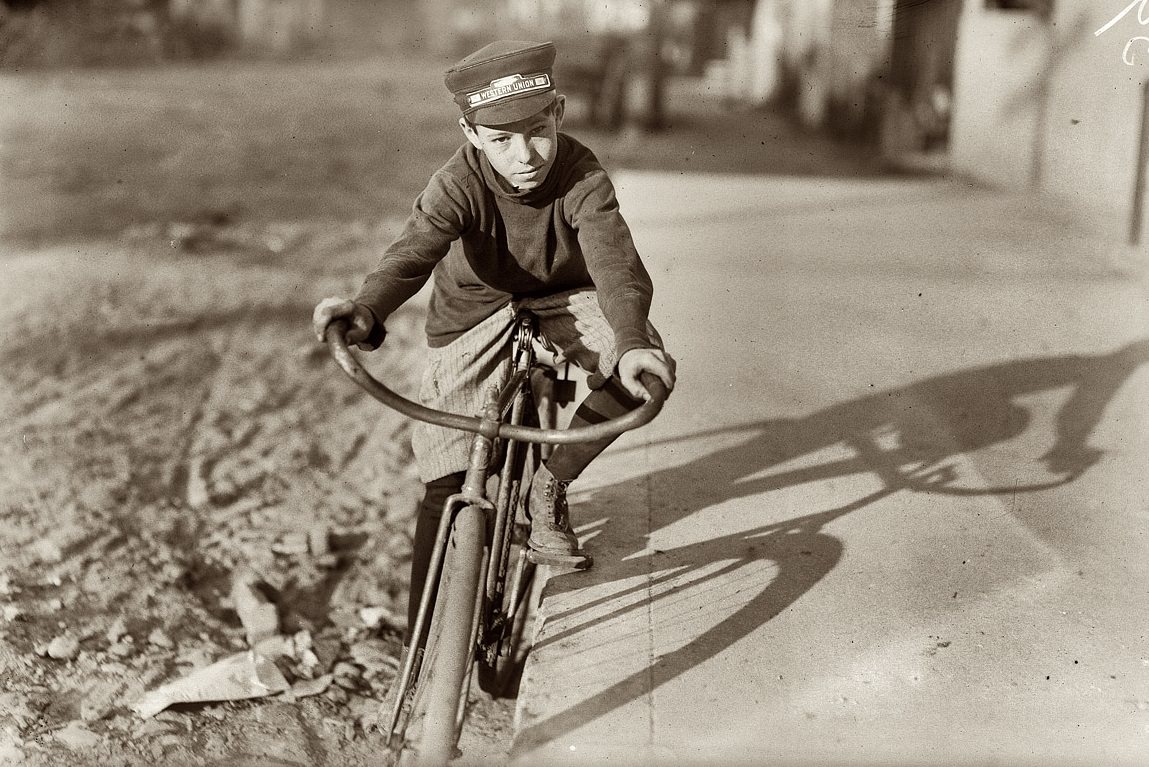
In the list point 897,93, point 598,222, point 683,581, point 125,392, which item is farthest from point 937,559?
point 897,93

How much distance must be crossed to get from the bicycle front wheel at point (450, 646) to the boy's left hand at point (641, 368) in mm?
495

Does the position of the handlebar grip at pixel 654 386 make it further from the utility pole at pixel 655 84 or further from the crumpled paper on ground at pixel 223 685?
the utility pole at pixel 655 84

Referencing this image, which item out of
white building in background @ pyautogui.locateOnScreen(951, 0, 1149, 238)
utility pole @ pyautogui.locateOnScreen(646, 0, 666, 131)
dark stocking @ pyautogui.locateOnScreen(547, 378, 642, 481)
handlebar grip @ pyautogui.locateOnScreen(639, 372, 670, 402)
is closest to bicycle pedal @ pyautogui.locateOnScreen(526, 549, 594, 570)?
dark stocking @ pyautogui.locateOnScreen(547, 378, 642, 481)

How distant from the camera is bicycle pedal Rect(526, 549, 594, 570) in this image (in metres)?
3.71

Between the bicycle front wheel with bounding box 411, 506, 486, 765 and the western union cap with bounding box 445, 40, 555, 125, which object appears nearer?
the bicycle front wheel with bounding box 411, 506, 486, 765

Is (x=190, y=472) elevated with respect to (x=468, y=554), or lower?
lower

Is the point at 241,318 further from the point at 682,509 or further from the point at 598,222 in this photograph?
the point at 598,222

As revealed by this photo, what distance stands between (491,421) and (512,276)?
83 cm

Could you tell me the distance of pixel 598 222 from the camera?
10.6 ft

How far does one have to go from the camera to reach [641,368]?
273 cm

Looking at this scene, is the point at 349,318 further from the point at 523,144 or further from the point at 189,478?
the point at 189,478

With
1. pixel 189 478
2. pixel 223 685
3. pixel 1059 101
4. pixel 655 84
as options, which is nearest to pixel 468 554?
pixel 223 685

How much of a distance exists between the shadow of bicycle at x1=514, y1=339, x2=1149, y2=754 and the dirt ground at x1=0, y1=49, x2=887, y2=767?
0.70m

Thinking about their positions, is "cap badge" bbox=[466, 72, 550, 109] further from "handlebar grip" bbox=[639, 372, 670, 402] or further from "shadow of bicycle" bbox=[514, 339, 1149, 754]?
"shadow of bicycle" bbox=[514, 339, 1149, 754]
